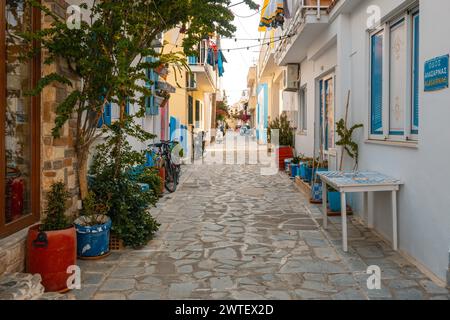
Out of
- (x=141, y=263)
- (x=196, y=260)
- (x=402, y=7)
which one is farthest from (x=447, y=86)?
(x=141, y=263)

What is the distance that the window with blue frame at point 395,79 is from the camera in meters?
4.89

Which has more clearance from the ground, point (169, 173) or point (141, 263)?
point (169, 173)

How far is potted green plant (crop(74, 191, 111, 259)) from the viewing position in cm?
474

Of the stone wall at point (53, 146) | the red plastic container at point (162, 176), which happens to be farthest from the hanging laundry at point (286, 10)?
the stone wall at point (53, 146)

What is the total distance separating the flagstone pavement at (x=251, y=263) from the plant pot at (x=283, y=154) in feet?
19.3

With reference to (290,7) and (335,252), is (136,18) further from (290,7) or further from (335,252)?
(290,7)

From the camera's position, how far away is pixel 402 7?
5016 millimetres

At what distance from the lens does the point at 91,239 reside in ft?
15.6

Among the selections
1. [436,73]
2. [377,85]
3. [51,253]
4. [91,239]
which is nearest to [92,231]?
[91,239]

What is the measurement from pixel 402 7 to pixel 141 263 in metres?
4.22

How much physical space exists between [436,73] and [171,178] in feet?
22.3

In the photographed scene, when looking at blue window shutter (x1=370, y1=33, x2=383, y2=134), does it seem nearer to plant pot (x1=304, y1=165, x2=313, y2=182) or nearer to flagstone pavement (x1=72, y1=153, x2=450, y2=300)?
flagstone pavement (x1=72, y1=153, x2=450, y2=300)

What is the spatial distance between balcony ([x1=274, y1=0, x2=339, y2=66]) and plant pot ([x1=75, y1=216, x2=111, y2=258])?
18.1ft

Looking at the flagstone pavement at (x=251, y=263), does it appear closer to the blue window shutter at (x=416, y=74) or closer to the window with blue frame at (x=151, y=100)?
the blue window shutter at (x=416, y=74)
